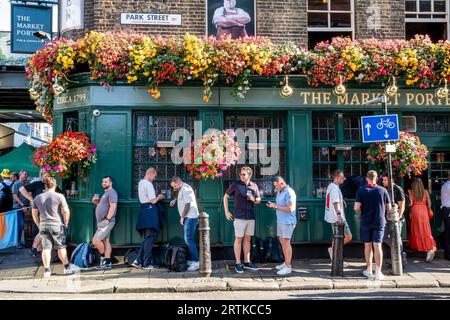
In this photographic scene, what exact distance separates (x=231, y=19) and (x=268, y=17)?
908 millimetres

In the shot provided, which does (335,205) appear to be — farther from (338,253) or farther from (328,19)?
(328,19)

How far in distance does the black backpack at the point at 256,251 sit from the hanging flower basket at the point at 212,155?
1647mm

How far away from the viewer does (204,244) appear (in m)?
8.15

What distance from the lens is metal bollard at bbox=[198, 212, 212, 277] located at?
8.14 meters

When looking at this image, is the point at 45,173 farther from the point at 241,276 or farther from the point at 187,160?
the point at 241,276

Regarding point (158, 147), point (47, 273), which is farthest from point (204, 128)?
point (47, 273)

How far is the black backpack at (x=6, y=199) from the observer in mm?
12053

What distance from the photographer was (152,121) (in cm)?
1012

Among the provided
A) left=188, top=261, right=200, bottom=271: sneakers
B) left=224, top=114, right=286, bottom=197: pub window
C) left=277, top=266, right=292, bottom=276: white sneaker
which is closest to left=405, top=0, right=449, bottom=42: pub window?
left=224, top=114, right=286, bottom=197: pub window

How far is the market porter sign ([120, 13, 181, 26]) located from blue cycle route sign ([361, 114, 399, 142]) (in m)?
5.03

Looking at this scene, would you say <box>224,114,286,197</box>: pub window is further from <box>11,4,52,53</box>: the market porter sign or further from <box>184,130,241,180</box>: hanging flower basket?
<box>11,4,52,53</box>: the market porter sign

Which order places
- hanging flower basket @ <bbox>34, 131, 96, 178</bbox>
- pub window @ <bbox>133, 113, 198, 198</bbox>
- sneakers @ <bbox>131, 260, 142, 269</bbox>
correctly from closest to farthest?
sneakers @ <bbox>131, 260, 142, 269</bbox>, hanging flower basket @ <bbox>34, 131, 96, 178</bbox>, pub window @ <bbox>133, 113, 198, 198</bbox>

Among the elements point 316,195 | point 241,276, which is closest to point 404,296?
point 241,276

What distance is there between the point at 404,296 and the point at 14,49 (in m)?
11.6
